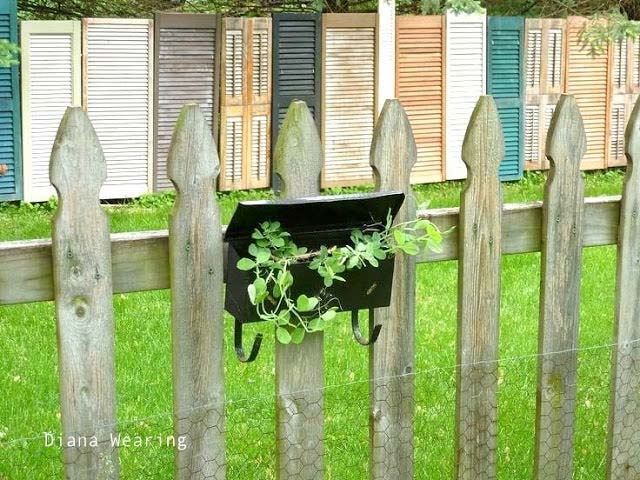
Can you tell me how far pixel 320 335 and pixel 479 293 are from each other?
0.44 meters

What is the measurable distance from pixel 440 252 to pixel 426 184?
21.1ft

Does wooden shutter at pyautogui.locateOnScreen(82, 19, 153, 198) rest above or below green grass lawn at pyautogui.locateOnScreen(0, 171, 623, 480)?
above

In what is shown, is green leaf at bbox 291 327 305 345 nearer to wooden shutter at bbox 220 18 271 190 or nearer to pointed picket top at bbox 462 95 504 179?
pointed picket top at bbox 462 95 504 179

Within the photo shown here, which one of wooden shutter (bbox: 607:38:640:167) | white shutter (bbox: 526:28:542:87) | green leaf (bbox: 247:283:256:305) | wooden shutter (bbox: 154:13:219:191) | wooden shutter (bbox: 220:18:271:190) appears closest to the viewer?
green leaf (bbox: 247:283:256:305)

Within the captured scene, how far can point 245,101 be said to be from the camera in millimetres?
8516

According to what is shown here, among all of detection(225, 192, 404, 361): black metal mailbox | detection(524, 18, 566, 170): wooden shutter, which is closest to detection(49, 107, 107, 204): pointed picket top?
detection(225, 192, 404, 361): black metal mailbox

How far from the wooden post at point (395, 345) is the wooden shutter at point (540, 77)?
22.7ft

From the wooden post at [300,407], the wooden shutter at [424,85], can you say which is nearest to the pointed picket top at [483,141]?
the wooden post at [300,407]

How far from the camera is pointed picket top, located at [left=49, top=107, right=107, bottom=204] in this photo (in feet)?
7.76

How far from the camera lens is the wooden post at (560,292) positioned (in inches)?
118

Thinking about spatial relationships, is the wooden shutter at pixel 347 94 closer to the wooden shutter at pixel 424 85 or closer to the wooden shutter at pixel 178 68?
the wooden shutter at pixel 424 85

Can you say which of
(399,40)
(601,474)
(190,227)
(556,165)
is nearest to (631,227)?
(556,165)

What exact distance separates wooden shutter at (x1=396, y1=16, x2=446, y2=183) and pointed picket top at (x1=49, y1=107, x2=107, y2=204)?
6625 mm

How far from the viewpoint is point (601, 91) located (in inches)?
393
